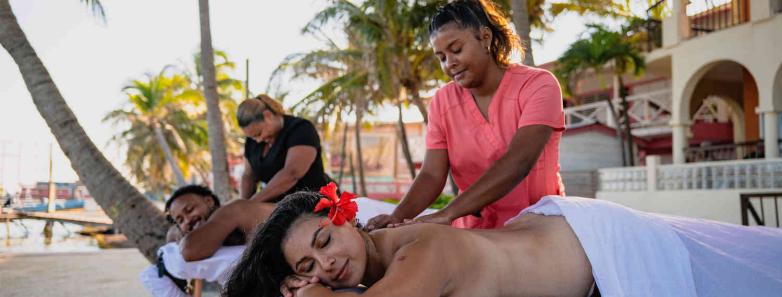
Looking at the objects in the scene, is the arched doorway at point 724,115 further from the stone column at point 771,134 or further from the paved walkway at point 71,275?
the paved walkway at point 71,275

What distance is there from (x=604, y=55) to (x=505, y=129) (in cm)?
1355

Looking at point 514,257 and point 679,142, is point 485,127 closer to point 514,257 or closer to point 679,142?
point 514,257

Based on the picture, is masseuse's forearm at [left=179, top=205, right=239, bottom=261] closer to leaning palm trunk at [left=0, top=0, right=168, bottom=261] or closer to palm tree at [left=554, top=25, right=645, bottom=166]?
leaning palm trunk at [left=0, top=0, right=168, bottom=261]

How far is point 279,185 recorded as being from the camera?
11.7 ft

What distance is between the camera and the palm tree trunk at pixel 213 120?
23.7 ft

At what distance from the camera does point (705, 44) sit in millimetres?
12695

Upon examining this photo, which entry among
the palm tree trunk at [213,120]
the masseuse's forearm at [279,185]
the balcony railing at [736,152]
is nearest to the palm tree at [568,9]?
the balcony railing at [736,152]

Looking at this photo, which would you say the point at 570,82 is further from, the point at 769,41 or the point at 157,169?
the point at 157,169

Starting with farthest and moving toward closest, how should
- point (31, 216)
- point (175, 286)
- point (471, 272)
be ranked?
point (31, 216)
point (175, 286)
point (471, 272)

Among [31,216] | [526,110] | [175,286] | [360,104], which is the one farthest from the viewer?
[31,216]

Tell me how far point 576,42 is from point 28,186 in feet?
108

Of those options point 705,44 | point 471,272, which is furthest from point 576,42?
point 471,272

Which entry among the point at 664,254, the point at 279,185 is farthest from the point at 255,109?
the point at 664,254

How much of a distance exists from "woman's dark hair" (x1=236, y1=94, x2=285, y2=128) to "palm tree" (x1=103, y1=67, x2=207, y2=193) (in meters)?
21.3
